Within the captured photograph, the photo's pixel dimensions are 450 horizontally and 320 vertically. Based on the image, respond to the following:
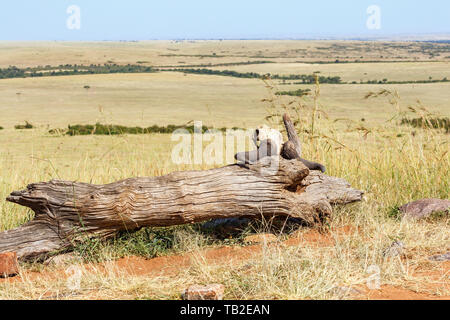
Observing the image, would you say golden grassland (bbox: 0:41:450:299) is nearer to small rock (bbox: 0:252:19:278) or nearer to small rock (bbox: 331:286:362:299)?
small rock (bbox: 331:286:362:299)

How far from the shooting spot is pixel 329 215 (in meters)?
6.16

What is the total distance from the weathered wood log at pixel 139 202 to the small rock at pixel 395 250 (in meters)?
1.23

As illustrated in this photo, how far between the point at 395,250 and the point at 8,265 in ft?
11.6

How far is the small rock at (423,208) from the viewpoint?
20.5 feet

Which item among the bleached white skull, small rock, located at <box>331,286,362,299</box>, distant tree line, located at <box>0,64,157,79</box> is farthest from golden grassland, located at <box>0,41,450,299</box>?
distant tree line, located at <box>0,64,157,79</box>

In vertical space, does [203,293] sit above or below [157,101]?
above

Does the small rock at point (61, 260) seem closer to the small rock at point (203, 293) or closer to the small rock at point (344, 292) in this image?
A: the small rock at point (203, 293)

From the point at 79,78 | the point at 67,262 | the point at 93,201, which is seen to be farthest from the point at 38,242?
the point at 79,78

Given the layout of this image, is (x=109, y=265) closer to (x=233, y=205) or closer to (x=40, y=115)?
(x=233, y=205)

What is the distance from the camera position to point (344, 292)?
3.88 meters

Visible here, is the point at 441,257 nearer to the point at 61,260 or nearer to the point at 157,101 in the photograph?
the point at 61,260

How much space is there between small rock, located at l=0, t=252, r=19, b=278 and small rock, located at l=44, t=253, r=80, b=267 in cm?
35

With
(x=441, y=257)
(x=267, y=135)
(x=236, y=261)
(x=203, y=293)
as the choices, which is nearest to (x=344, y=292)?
(x=203, y=293)


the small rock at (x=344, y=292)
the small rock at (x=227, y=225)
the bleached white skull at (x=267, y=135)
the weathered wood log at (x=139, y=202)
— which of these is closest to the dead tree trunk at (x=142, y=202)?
the weathered wood log at (x=139, y=202)
